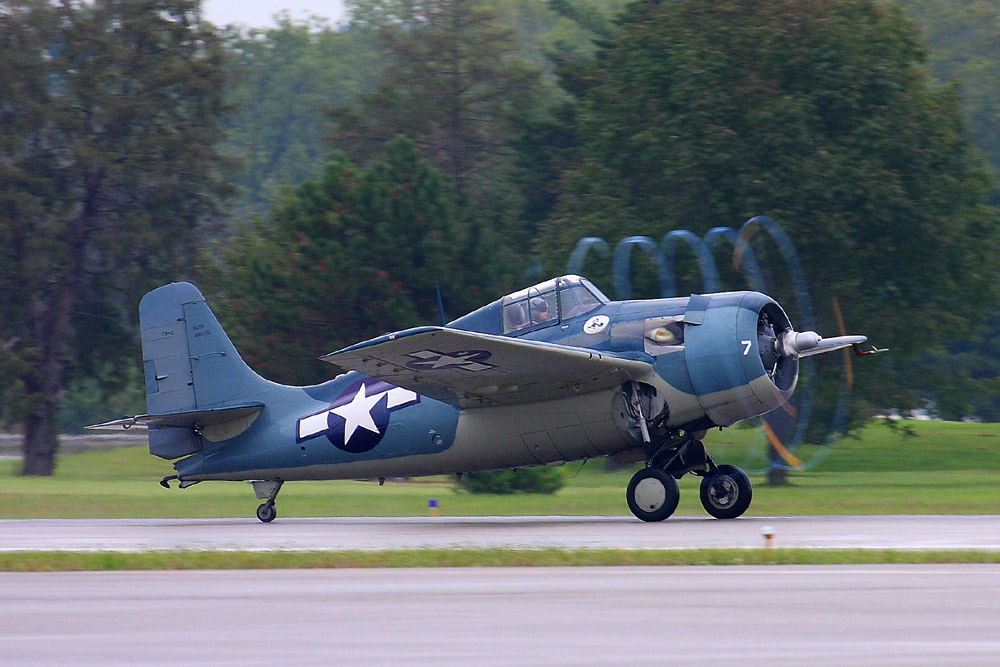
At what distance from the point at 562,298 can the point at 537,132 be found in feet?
102

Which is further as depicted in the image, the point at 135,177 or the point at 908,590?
the point at 135,177

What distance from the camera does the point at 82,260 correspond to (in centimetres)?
4475

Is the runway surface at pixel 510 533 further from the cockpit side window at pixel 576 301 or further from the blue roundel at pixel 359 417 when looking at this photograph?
the cockpit side window at pixel 576 301

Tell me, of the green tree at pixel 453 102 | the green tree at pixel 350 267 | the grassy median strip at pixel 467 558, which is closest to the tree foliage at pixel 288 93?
the green tree at pixel 453 102

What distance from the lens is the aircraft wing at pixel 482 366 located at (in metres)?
16.6

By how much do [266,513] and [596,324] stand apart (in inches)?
246

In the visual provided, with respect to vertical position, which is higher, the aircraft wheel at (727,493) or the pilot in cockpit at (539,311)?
the pilot in cockpit at (539,311)

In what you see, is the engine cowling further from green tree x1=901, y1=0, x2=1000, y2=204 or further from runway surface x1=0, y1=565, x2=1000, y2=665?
green tree x1=901, y1=0, x2=1000, y2=204

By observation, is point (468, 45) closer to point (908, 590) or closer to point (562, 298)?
point (562, 298)

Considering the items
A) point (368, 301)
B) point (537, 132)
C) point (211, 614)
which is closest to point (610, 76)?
point (368, 301)

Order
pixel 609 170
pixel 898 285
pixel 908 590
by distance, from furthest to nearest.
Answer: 1. pixel 609 170
2. pixel 898 285
3. pixel 908 590

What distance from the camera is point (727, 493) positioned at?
18859mm

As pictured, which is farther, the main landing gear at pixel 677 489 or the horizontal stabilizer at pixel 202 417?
the horizontal stabilizer at pixel 202 417

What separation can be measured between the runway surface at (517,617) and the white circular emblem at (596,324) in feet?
23.2
